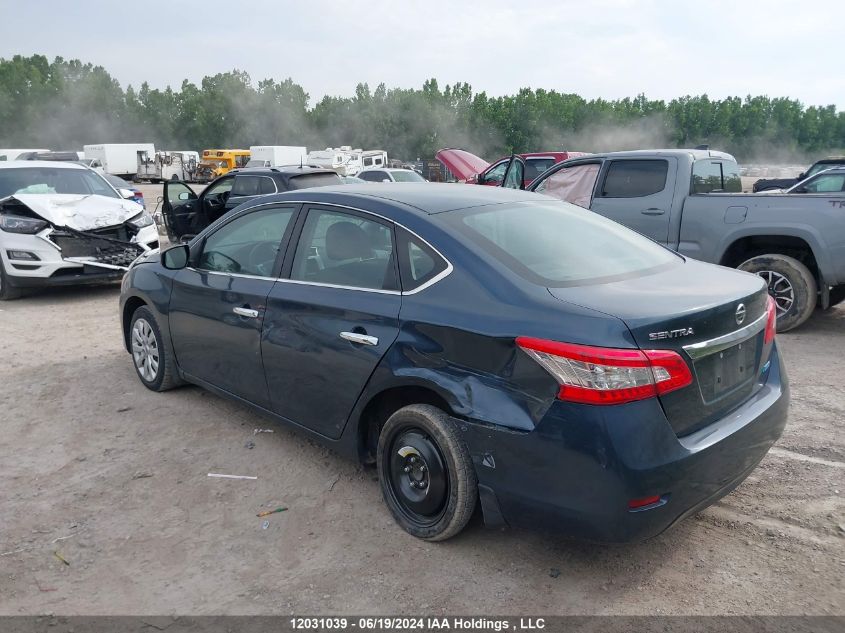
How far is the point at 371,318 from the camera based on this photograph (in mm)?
3291

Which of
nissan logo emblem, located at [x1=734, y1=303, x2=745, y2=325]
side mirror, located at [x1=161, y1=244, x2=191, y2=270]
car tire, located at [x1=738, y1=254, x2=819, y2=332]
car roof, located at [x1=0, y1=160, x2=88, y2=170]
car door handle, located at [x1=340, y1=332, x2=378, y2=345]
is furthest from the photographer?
car roof, located at [x1=0, y1=160, x2=88, y2=170]

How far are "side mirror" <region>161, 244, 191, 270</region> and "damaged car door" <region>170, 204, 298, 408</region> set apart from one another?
0.05 metres

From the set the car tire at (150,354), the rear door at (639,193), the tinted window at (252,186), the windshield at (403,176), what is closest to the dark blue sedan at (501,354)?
the car tire at (150,354)

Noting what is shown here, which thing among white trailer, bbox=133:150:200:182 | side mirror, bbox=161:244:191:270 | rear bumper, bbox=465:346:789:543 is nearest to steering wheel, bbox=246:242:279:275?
side mirror, bbox=161:244:191:270

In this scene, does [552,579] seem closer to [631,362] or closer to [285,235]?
[631,362]

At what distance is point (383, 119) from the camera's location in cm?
7262

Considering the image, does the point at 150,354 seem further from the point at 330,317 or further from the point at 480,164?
the point at 480,164

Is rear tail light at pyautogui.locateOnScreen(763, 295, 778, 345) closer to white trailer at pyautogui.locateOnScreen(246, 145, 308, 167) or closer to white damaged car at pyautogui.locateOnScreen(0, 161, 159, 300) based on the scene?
white damaged car at pyautogui.locateOnScreen(0, 161, 159, 300)

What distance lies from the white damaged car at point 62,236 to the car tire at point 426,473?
662cm

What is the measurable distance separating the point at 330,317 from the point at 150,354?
2389mm

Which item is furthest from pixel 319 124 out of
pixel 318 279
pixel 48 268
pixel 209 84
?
pixel 318 279

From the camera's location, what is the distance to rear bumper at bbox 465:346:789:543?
2537 mm

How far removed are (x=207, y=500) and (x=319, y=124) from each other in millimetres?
82694

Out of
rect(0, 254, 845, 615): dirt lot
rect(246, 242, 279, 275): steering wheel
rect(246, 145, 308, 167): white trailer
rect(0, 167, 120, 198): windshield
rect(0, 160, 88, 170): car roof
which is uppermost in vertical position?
rect(246, 145, 308, 167): white trailer
